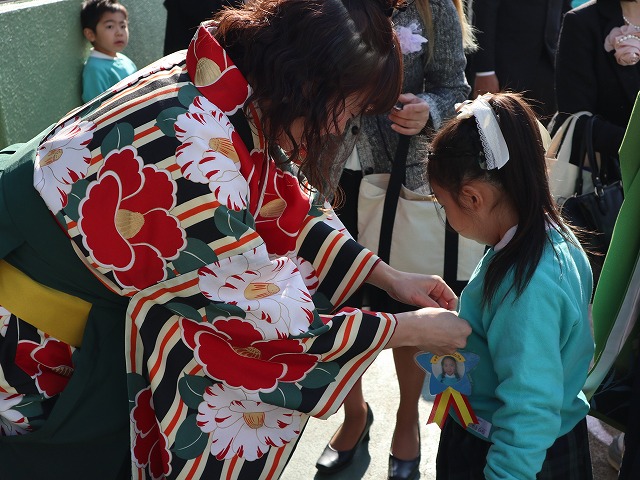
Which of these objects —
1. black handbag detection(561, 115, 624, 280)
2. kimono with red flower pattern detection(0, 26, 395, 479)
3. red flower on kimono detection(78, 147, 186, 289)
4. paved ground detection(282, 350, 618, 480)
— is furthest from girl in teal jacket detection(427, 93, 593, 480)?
black handbag detection(561, 115, 624, 280)

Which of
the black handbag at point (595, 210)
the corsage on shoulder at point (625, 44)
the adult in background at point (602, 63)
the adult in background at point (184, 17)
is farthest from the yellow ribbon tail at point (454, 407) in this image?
the adult in background at point (184, 17)

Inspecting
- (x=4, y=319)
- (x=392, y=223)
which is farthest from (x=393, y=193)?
(x=4, y=319)

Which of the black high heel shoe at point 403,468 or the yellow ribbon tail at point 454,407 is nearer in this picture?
the yellow ribbon tail at point 454,407

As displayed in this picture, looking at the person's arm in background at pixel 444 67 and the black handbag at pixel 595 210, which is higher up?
the person's arm in background at pixel 444 67

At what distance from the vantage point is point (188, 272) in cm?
162

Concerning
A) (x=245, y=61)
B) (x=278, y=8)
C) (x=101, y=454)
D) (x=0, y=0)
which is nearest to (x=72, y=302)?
(x=101, y=454)

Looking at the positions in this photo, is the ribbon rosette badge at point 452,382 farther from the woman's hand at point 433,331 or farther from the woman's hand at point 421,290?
the woman's hand at point 421,290

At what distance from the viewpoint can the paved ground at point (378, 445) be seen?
2701 mm

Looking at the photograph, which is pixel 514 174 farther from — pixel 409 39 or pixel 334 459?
pixel 334 459

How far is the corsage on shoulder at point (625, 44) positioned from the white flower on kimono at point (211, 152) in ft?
5.88

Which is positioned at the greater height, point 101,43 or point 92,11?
point 92,11

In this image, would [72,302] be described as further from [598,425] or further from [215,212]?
[598,425]

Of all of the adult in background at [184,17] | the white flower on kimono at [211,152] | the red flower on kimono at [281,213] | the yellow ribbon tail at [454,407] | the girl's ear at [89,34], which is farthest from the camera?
the girl's ear at [89,34]

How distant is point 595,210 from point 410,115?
74 centimetres
